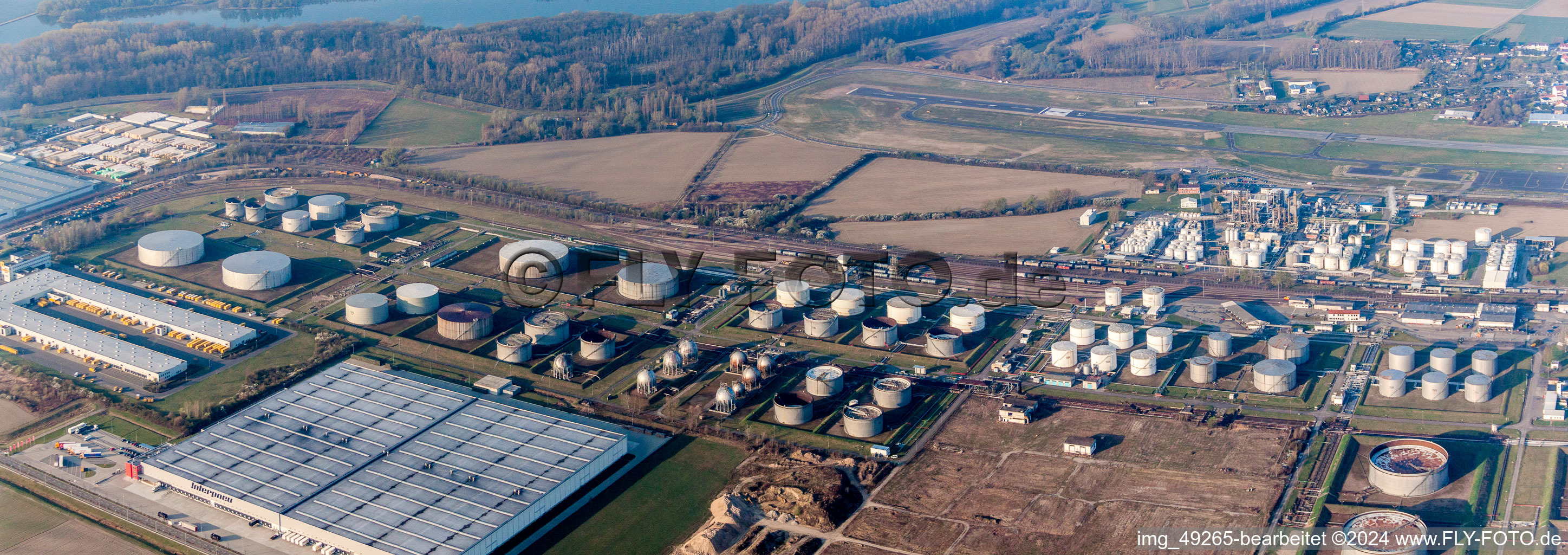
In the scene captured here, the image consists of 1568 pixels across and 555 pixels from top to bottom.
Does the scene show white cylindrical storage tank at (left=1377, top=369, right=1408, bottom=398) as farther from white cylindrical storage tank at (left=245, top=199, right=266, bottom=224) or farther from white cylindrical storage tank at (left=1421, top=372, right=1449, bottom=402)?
white cylindrical storage tank at (left=245, top=199, right=266, bottom=224)

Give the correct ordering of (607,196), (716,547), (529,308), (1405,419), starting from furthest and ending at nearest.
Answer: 1. (607,196)
2. (529,308)
3. (1405,419)
4. (716,547)

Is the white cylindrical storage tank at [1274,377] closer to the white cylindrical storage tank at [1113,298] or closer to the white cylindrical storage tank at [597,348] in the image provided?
the white cylindrical storage tank at [1113,298]

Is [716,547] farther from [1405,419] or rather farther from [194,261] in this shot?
[194,261]

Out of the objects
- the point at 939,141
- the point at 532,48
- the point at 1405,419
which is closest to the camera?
the point at 1405,419

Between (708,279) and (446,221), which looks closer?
(708,279)

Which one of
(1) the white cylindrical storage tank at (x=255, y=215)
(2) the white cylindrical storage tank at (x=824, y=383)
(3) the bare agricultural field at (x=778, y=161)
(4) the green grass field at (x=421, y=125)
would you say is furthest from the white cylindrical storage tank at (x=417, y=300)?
(4) the green grass field at (x=421, y=125)

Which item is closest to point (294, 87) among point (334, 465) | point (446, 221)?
point (446, 221)

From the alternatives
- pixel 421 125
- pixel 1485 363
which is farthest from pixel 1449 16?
pixel 421 125
